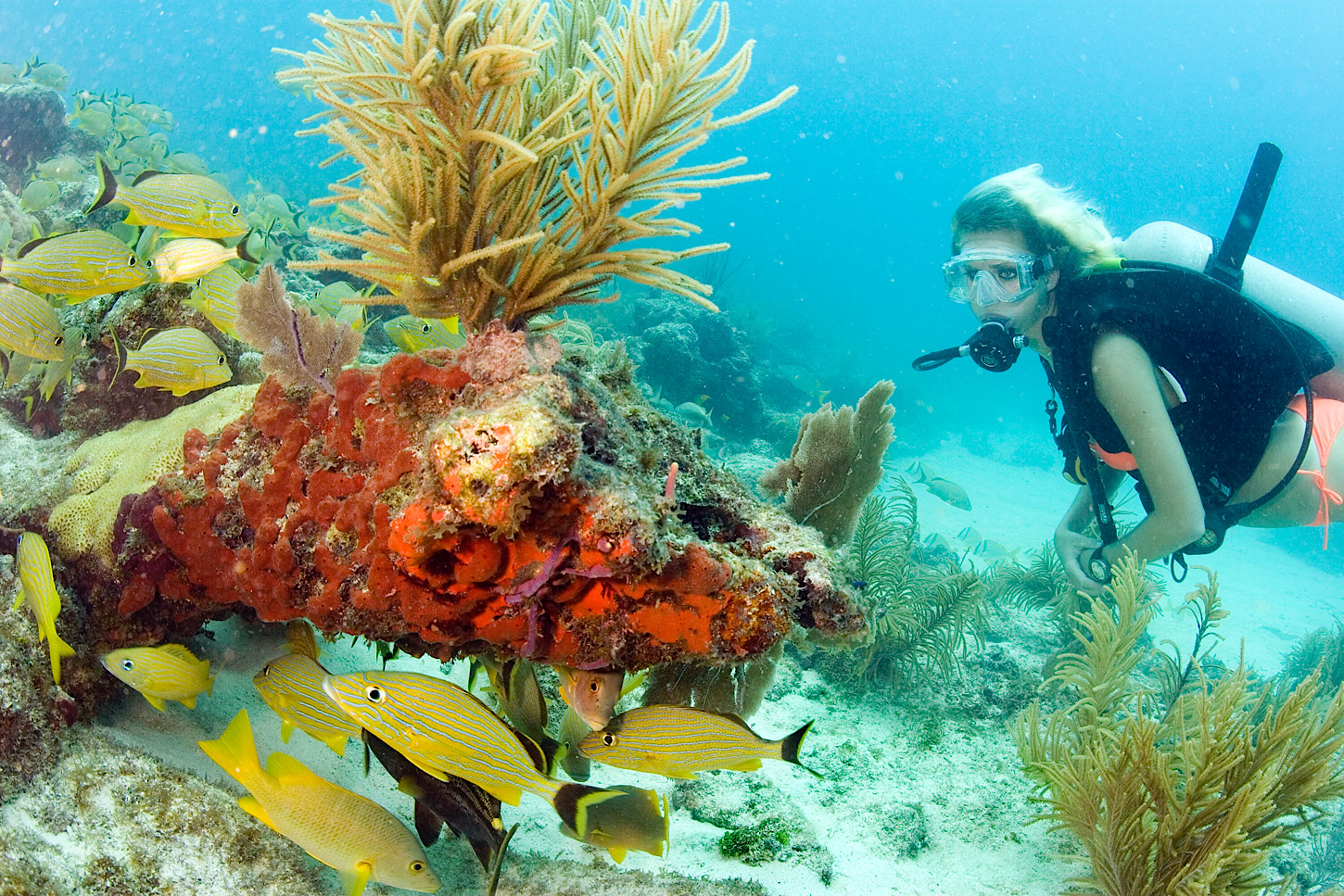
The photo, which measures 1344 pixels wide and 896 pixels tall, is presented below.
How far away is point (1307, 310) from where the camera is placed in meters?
4.51

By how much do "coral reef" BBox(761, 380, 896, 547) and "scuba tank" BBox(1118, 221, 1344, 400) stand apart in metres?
2.95

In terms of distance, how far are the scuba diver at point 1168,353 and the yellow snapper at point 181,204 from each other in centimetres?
439

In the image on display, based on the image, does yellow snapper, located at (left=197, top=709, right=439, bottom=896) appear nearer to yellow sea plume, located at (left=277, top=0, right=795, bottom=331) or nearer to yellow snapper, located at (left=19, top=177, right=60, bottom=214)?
yellow sea plume, located at (left=277, top=0, right=795, bottom=331)

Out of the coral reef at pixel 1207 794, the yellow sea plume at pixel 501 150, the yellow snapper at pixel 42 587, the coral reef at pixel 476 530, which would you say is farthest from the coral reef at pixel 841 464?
the yellow snapper at pixel 42 587

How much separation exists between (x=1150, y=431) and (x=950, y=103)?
125630 mm

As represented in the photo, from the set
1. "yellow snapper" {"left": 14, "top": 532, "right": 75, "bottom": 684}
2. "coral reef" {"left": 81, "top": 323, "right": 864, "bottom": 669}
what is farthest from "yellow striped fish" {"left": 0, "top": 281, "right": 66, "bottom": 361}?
"yellow snapper" {"left": 14, "top": 532, "right": 75, "bottom": 684}

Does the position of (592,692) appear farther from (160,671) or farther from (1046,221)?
(1046,221)

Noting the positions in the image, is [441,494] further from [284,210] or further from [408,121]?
[284,210]

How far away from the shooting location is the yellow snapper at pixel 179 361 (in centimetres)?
281

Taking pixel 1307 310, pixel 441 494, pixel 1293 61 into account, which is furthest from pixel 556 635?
pixel 1293 61

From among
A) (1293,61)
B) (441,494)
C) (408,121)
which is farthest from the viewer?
(1293,61)

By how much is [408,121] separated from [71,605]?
2.20 m

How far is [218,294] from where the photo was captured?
3.03 metres

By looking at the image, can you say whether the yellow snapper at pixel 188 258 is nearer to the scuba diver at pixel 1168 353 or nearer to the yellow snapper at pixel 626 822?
the yellow snapper at pixel 626 822
